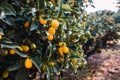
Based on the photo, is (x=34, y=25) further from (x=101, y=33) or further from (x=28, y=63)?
(x=101, y=33)

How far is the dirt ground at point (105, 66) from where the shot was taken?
5.21m

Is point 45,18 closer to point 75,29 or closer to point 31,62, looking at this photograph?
point 31,62

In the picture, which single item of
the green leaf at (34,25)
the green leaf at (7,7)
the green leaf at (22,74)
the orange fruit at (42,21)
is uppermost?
the green leaf at (7,7)

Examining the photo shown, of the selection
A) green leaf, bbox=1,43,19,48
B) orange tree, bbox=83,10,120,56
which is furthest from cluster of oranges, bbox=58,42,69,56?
orange tree, bbox=83,10,120,56

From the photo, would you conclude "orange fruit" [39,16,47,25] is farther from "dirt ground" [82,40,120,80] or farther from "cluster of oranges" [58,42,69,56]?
"dirt ground" [82,40,120,80]

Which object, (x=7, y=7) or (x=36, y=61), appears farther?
(x=36, y=61)

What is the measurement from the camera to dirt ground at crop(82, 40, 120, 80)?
5214 mm

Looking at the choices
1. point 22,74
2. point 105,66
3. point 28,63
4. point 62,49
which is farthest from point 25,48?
point 105,66

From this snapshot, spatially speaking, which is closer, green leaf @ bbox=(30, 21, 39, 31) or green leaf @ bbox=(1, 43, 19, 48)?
green leaf @ bbox=(1, 43, 19, 48)

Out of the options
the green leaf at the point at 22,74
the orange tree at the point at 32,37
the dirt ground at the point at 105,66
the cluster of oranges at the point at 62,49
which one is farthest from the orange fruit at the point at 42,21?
the dirt ground at the point at 105,66

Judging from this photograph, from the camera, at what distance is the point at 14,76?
2.35 m

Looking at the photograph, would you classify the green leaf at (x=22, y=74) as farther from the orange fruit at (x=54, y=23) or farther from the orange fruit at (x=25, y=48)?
the orange fruit at (x=54, y=23)

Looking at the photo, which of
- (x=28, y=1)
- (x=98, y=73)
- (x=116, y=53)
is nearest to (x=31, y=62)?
(x=28, y=1)

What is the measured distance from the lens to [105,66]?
231 inches
